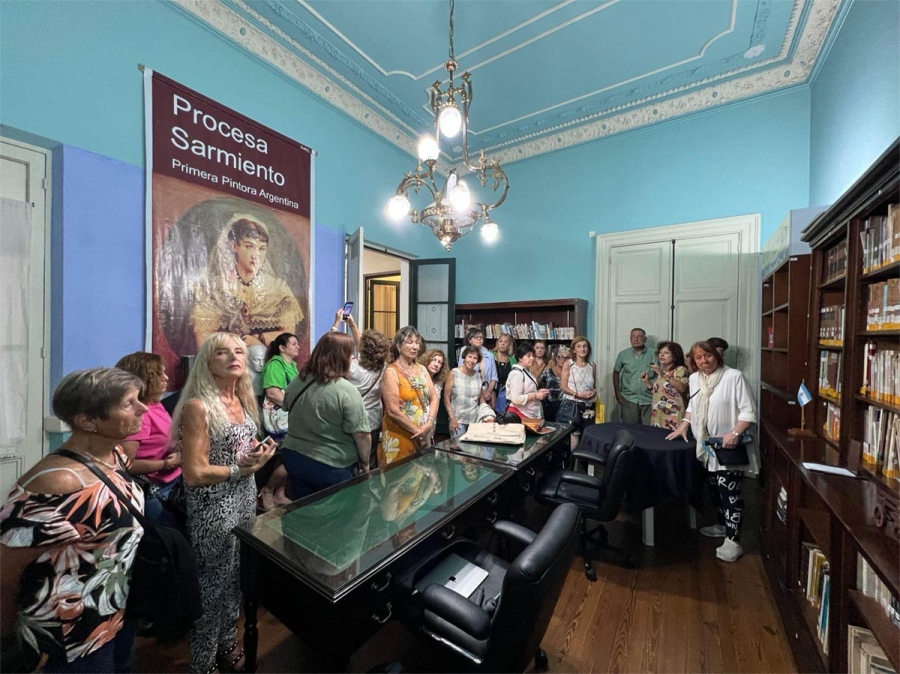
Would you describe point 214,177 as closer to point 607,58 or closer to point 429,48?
point 429,48

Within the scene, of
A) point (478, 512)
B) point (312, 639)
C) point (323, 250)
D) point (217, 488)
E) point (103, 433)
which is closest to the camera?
point (103, 433)

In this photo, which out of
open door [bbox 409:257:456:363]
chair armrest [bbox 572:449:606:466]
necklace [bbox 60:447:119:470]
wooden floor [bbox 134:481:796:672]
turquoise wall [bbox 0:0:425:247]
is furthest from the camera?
open door [bbox 409:257:456:363]

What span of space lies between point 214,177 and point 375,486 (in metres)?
2.92

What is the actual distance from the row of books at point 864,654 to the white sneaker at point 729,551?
1327 mm

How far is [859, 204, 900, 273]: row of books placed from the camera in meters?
1.45

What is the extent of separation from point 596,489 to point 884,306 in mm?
1818

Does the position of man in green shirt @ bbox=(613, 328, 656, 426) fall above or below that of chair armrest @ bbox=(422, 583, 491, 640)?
above

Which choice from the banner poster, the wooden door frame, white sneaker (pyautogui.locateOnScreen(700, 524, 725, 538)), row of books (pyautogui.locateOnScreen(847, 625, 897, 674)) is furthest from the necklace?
the wooden door frame

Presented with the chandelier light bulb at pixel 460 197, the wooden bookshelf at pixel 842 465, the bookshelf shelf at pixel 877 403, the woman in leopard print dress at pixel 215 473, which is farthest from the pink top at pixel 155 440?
the bookshelf shelf at pixel 877 403

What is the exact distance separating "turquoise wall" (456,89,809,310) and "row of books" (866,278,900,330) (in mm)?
3104

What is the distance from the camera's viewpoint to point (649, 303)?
15.6 feet

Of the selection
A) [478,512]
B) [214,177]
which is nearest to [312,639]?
[478,512]

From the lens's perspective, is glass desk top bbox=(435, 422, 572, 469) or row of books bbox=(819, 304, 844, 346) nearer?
row of books bbox=(819, 304, 844, 346)

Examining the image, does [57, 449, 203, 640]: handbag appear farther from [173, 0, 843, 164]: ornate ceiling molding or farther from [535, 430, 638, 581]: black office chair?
[173, 0, 843, 164]: ornate ceiling molding
